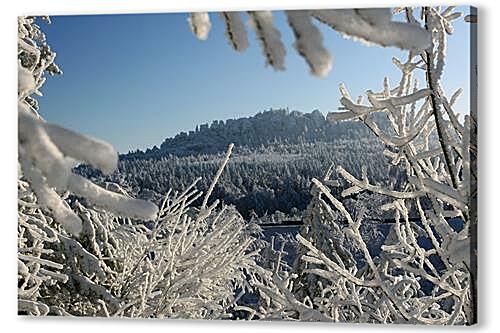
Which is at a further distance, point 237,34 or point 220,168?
point 220,168

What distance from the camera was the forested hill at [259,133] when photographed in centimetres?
334

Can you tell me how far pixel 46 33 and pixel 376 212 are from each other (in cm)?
156

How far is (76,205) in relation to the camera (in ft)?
12.5

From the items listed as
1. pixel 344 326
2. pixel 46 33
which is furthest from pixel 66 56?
pixel 344 326

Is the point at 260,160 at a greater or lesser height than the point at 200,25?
lesser

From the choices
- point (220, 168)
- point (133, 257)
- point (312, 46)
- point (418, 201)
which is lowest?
point (133, 257)

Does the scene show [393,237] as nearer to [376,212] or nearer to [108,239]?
[376,212]

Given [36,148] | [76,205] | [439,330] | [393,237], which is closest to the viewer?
[36,148]

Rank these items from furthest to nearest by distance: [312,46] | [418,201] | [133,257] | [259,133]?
[133,257]
[259,133]
[418,201]
[312,46]

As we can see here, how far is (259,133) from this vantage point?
11.3 feet

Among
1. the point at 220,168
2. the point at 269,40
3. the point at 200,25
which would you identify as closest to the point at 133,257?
the point at 220,168

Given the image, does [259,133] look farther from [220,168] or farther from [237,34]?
[237,34]

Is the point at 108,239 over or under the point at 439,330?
over

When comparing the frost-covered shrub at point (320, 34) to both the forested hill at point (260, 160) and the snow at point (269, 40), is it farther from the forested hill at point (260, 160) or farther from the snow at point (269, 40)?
the forested hill at point (260, 160)
